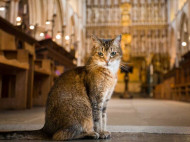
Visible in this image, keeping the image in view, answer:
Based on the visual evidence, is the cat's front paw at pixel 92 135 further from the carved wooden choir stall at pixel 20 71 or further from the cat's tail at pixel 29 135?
the carved wooden choir stall at pixel 20 71

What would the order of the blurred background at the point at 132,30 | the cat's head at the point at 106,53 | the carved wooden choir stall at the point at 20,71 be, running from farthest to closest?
the blurred background at the point at 132,30 → the carved wooden choir stall at the point at 20,71 → the cat's head at the point at 106,53

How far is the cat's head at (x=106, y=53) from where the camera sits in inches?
68.7

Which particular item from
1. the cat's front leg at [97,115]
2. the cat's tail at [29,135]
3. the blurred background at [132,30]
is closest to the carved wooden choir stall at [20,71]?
the cat's tail at [29,135]

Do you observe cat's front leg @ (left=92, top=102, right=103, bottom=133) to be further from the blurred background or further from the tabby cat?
the blurred background

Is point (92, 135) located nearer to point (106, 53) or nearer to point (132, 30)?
point (106, 53)

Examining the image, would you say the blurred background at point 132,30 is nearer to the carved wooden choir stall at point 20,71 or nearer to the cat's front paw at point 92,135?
the carved wooden choir stall at point 20,71

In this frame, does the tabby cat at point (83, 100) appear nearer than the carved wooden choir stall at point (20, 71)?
Yes

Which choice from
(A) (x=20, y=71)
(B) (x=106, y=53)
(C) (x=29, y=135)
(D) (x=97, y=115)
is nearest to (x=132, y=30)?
(A) (x=20, y=71)

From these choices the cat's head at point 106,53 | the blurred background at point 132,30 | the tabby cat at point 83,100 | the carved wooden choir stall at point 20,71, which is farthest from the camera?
the blurred background at point 132,30

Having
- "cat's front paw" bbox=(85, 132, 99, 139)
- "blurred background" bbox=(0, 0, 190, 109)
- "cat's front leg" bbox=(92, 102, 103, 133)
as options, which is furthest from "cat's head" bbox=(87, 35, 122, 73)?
"blurred background" bbox=(0, 0, 190, 109)

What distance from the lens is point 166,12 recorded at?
21.5 m

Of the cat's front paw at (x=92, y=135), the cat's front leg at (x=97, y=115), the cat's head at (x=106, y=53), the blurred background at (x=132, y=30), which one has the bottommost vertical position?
the cat's front paw at (x=92, y=135)

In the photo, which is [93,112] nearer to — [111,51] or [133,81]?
[111,51]

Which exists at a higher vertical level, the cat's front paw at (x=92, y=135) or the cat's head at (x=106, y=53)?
the cat's head at (x=106, y=53)
